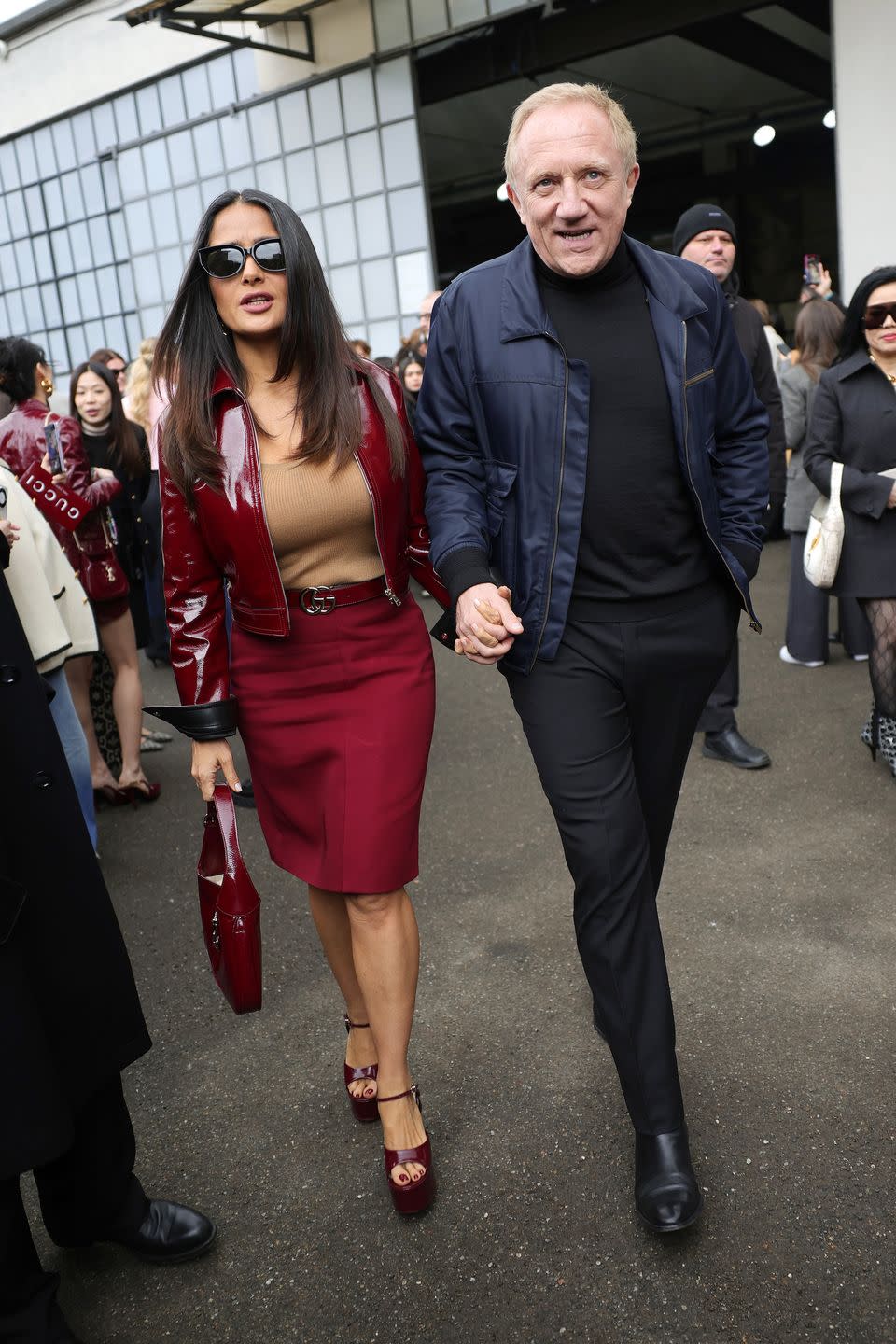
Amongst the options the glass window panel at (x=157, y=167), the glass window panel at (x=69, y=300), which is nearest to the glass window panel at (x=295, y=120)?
the glass window panel at (x=157, y=167)

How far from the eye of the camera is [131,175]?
644 inches

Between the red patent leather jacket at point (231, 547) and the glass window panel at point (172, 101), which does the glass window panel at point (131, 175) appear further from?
the red patent leather jacket at point (231, 547)

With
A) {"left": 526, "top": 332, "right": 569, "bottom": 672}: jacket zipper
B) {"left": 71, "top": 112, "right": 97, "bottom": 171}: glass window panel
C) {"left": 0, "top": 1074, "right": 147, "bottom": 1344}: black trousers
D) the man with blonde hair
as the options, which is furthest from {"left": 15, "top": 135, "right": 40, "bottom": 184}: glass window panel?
{"left": 0, "top": 1074, "right": 147, "bottom": 1344}: black trousers

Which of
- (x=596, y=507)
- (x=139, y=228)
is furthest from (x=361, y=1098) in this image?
(x=139, y=228)

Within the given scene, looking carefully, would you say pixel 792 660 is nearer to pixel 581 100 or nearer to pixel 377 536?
pixel 377 536

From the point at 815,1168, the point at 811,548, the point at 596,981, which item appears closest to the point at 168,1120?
the point at 596,981

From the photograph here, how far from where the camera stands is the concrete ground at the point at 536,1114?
7.61 feet

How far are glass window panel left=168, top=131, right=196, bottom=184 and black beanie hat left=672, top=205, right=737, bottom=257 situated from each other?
12114 mm

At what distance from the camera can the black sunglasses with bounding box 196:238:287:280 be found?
2539 millimetres

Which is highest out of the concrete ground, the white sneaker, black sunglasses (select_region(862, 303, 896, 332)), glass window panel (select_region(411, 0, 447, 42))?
glass window panel (select_region(411, 0, 447, 42))

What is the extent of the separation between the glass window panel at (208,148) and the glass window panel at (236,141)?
0.38ft

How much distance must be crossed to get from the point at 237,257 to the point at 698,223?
126 inches

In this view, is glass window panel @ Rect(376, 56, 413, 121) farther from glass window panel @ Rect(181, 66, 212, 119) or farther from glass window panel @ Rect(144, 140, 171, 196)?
glass window panel @ Rect(144, 140, 171, 196)

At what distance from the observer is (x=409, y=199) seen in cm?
1368
